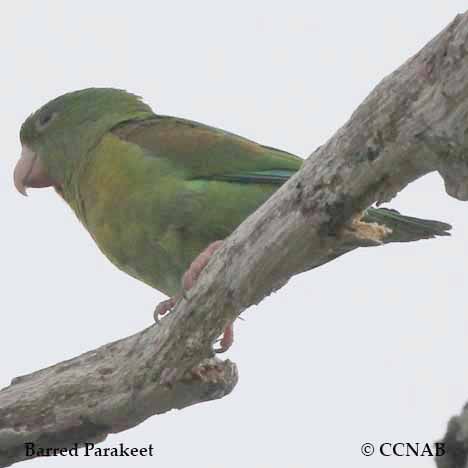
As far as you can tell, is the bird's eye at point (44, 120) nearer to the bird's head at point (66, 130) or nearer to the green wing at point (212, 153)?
the bird's head at point (66, 130)

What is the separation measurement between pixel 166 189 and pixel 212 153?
1.29 ft

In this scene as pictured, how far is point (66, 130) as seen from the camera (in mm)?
6164

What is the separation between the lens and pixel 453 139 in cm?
324

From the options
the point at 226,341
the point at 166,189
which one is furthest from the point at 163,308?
the point at 166,189

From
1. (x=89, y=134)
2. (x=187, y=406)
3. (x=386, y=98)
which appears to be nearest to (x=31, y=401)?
(x=187, y=406)

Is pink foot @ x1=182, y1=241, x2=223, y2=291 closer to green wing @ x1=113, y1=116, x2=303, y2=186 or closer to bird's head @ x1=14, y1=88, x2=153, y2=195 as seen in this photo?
green wing @ x1=113, y1=116, x2=303, y2=186

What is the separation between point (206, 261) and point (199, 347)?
428 millimetres

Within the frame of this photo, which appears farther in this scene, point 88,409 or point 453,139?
point 88,409

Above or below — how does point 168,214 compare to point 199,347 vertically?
above

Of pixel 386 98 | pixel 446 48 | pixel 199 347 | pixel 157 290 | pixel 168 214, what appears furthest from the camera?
pixel 157 290

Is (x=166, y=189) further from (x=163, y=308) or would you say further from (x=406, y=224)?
(x=406, y=224)

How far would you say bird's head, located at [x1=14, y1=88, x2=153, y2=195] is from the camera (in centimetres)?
595

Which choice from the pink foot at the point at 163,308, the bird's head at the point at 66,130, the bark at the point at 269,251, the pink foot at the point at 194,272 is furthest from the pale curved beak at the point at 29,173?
the pink foot at the point at 194,272

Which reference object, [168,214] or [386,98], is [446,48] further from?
[168,214]
